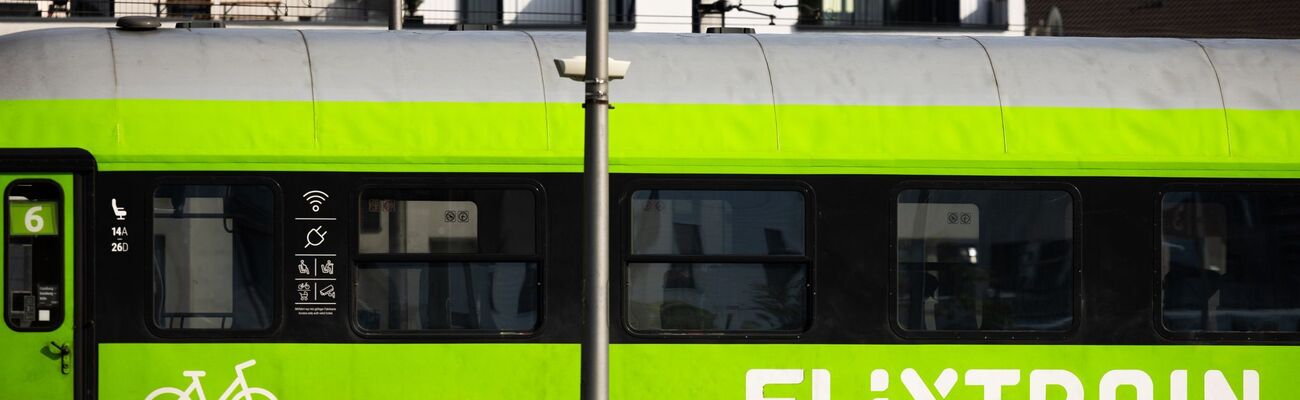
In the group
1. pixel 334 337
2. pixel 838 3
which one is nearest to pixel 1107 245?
pixel 334 337

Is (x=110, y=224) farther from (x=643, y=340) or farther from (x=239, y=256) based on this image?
(x=643, y=340)

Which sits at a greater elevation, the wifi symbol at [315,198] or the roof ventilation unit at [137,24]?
the roof ventilation unit at [137,24]

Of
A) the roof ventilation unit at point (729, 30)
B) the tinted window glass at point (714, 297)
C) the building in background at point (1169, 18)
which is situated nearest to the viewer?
the tinted window glass at point (714, 297)

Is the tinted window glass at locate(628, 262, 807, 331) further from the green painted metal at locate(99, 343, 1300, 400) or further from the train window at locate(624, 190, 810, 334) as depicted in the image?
the green painted metal at locate(99, 343, 1300, 400)

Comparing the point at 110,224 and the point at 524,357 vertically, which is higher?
the point at 110,224

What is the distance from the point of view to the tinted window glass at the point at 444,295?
884 centimetres

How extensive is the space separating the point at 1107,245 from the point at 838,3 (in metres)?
17.2

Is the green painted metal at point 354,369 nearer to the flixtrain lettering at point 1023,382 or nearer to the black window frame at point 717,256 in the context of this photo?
the black window frame at point 717,256

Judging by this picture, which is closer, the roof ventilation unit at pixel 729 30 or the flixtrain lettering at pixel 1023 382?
the flixtrain lettering at pixel 1023 382

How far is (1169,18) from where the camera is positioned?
29.2 m

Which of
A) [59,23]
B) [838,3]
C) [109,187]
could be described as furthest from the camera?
[838,3]

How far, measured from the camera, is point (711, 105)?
29.8 ft

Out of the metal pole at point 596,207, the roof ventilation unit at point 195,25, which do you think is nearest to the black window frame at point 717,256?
the metal pole at point 596,207

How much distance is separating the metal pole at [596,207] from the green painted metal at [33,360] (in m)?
2.73
